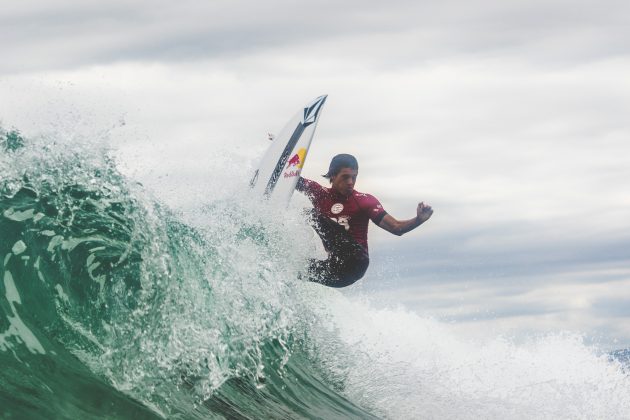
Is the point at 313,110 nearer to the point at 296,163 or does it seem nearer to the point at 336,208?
the point at 296,163

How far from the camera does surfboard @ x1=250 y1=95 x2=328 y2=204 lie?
9070 mm

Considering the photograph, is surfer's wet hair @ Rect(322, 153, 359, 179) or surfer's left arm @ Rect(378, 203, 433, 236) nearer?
surfer's left arm @ Rect(378, 203, 433, 236)

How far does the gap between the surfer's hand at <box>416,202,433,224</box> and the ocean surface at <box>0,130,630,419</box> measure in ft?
3.97

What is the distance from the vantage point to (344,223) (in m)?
8.48

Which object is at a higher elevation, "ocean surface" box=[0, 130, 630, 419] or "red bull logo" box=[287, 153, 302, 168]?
"red bull logo" box=[287, 153, 302, 168]

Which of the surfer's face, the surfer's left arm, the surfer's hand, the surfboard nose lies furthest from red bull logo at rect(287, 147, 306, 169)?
the surfer's hand

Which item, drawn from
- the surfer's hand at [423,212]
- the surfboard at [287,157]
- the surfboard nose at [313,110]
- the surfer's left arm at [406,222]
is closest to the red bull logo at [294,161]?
the surfboard at [287,157]

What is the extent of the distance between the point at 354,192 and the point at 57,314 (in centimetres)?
359

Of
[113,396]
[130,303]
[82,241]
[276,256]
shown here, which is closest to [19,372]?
[113,396]

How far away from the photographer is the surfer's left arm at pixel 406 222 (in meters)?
8.02

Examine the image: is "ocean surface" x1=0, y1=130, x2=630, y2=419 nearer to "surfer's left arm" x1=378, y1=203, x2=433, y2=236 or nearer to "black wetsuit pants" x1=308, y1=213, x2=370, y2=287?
"black wetsuit pants" x1=308, y1=213, x2=370, y2=287

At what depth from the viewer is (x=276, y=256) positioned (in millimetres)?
8477

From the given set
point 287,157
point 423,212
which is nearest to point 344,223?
point 423,212

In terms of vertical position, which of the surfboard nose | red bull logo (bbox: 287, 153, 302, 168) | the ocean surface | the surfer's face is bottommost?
the ocean surface
